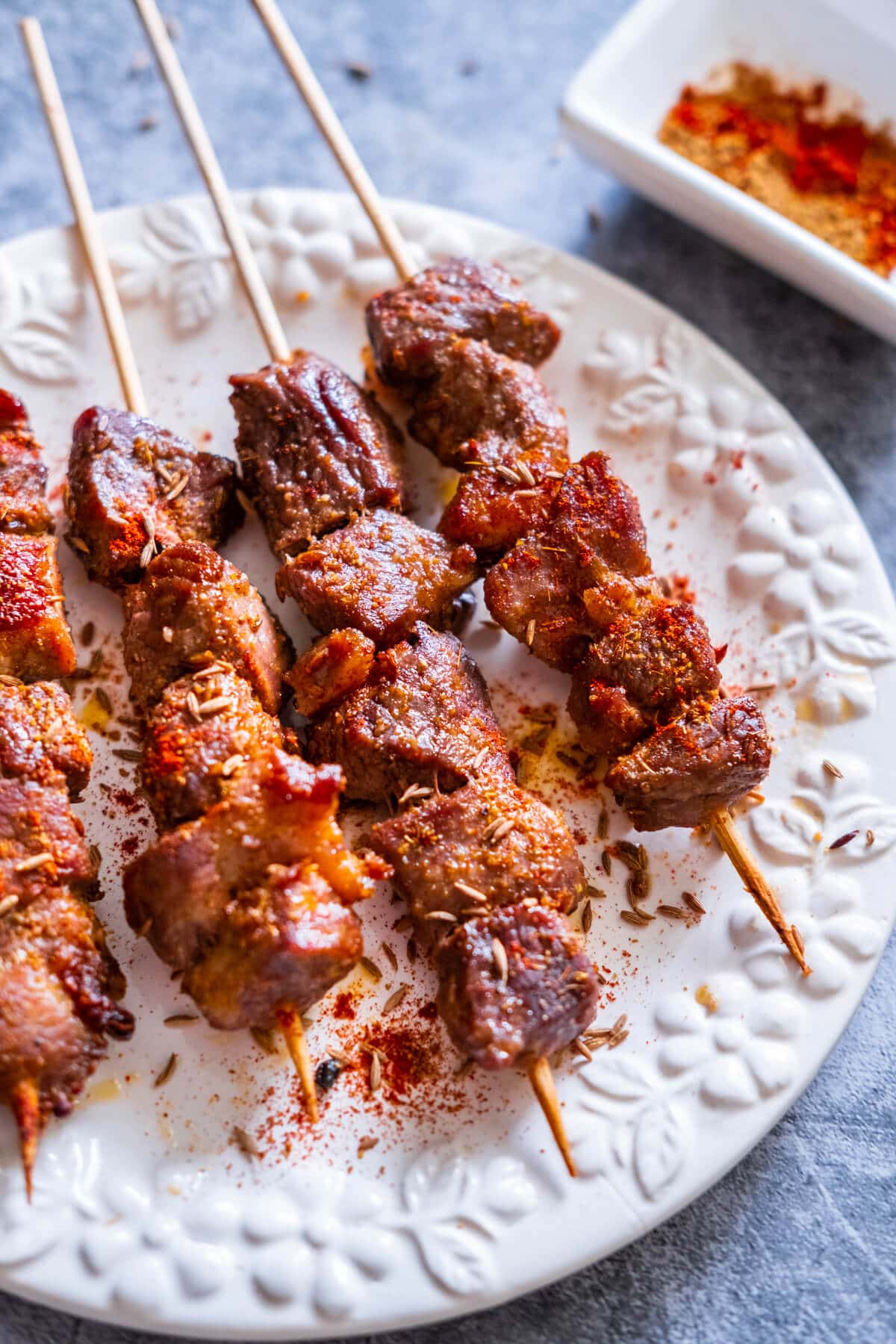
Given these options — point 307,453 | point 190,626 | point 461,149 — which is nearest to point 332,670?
point 190,626

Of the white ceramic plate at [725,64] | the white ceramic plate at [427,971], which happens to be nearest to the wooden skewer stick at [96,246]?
the white ceramic plate at [427,971]

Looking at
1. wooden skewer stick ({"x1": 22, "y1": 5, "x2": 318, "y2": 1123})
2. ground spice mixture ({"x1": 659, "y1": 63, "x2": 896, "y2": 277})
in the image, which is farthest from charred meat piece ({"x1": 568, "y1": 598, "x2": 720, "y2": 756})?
ground spice mixture ({"x1": 659, "y1": 63, "x2": 896, "y2": 277})

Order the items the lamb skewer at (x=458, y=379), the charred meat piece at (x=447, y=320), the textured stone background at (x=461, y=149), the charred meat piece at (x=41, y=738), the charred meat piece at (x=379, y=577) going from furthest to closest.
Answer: the textured stone background at (x=461, y=149)
the charred meat piece at (x=447, y=320)
the charred meat piece at (x=379, y=577)
the lamb skewer at (x=458, y=379)
the charred meat piece at (x=41, y=738)

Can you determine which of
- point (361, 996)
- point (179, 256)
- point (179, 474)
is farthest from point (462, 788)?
point (179, 256)

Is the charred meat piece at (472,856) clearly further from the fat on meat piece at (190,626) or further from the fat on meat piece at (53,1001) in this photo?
the fat on meat piece at (53,1001)

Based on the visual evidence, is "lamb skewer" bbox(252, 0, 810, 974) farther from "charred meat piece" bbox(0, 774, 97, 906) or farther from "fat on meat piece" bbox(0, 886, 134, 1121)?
"fat on meat piece" bbox(0, 886, 134, 1121)

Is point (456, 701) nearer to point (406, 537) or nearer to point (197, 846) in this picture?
point (406, 537)
